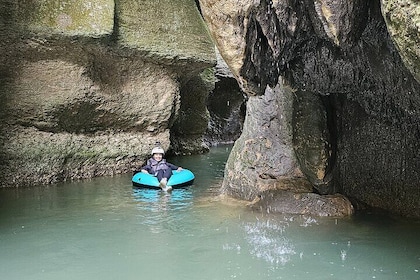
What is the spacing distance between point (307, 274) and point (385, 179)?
9.02 ft

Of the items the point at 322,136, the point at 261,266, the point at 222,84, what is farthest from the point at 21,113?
the point at 222,84

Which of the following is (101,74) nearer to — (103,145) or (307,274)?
(103,145)

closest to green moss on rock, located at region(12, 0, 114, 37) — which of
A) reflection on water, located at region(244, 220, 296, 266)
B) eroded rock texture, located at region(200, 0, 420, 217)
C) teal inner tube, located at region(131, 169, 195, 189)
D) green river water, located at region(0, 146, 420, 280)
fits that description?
teal inner tube, located at region(131, 169, 195, 189)

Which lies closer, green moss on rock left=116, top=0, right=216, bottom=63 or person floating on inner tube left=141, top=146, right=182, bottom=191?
person floating on inner tube left=141, top=146, right=182, bottom=191

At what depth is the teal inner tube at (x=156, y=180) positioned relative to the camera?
28.3 ft

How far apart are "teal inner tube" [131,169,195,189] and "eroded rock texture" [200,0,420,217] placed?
4.24 ft

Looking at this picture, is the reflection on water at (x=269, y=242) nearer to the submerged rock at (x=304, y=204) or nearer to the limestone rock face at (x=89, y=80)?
the submerged rock at (x=304, y=204)

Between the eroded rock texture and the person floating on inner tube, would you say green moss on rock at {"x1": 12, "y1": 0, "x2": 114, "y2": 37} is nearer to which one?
the person floating on inner tube

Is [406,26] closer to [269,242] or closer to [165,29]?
[269,242]

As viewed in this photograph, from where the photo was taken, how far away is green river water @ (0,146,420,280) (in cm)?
434

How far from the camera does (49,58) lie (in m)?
8.93

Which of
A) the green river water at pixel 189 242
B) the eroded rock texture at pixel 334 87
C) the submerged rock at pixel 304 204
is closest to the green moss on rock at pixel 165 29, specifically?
the eroded rock texture at pixel 334 87

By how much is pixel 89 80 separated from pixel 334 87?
17.5 feet

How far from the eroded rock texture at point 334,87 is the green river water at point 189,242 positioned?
0.68 metres
